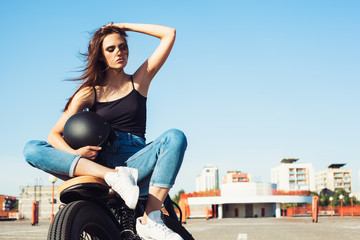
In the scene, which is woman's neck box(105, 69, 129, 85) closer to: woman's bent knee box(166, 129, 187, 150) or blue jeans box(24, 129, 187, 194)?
blue jeans box(24, 129, 187, 194)

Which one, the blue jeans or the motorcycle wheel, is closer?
the motorcycle wheel

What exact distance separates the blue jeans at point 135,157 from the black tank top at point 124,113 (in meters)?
0.06

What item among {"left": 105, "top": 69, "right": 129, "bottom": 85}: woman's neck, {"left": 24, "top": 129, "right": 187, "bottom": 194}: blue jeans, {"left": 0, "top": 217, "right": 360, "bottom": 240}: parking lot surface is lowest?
{"left": 0, "top": 217, "right": 360, "bottom": 240}: parking lot surface

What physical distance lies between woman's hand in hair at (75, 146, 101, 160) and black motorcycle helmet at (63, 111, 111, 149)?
36 millimetres

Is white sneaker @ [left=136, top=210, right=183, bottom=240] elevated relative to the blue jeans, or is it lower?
lower

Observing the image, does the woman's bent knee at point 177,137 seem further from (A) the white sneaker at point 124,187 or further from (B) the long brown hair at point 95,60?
(B) the long brown hair at point 95,60

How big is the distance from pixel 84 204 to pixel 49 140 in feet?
1.66

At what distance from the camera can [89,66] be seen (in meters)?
2.75

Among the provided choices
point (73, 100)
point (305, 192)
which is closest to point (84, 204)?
point (73, 100)

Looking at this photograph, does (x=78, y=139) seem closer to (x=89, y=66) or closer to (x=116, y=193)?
(x=116, y=193)

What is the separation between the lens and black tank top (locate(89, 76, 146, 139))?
2645mm

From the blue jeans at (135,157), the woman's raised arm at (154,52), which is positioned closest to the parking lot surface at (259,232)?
the woman's raised arm at (154,52)

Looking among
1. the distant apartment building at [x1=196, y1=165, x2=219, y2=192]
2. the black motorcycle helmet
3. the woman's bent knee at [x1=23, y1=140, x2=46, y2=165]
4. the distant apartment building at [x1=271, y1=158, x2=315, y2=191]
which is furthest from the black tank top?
the distant apartment building at [x1=196, y1=165, x2=219, y2=192]

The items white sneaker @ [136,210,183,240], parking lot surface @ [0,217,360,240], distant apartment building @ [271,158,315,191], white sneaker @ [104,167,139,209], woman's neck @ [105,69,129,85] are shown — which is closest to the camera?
white sneaker @ [104,167,139,209]
